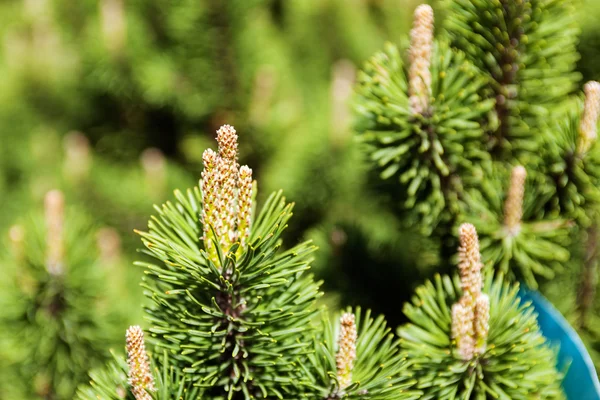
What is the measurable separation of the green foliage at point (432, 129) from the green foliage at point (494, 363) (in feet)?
0.39

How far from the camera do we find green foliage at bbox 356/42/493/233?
0.52 metres

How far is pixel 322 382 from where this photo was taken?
1.48 feet

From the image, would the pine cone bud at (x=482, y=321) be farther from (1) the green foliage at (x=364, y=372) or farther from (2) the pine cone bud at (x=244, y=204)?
(2) the pine cone bud at (x=244, y=204)

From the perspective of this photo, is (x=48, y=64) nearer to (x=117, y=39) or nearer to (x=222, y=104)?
(x=117, y=39)

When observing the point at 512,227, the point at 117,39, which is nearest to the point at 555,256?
the point at 512,227

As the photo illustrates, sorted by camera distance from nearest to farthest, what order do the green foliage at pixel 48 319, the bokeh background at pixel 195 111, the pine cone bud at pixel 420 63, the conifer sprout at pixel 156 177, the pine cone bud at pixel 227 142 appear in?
the pine cone bud at pixel 227 142
the pine cone bud at pixel 420 63
the green foliage at pixel 48 319
the bokeh background at pixel 195 111
the conifer sprout at pixel 156 177

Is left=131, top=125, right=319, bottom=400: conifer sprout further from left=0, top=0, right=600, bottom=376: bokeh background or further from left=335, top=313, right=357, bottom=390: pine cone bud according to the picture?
left=0, top=0, right=600, bottom=376: bokeh background

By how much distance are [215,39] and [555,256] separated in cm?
58

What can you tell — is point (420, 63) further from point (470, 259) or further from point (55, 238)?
point (55, 238)

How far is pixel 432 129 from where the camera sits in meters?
0.52

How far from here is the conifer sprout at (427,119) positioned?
51 cm

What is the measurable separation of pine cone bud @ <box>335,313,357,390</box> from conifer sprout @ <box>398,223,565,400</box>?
0.17ft

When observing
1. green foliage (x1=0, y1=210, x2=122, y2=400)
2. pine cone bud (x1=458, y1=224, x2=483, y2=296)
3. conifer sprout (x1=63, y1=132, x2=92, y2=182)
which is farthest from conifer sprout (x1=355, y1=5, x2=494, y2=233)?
conifer sprout (x1=63, y1=132, x2=92, y2=182)

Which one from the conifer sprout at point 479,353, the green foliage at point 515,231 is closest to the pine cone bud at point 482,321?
the conifer sprout at point 479,353
